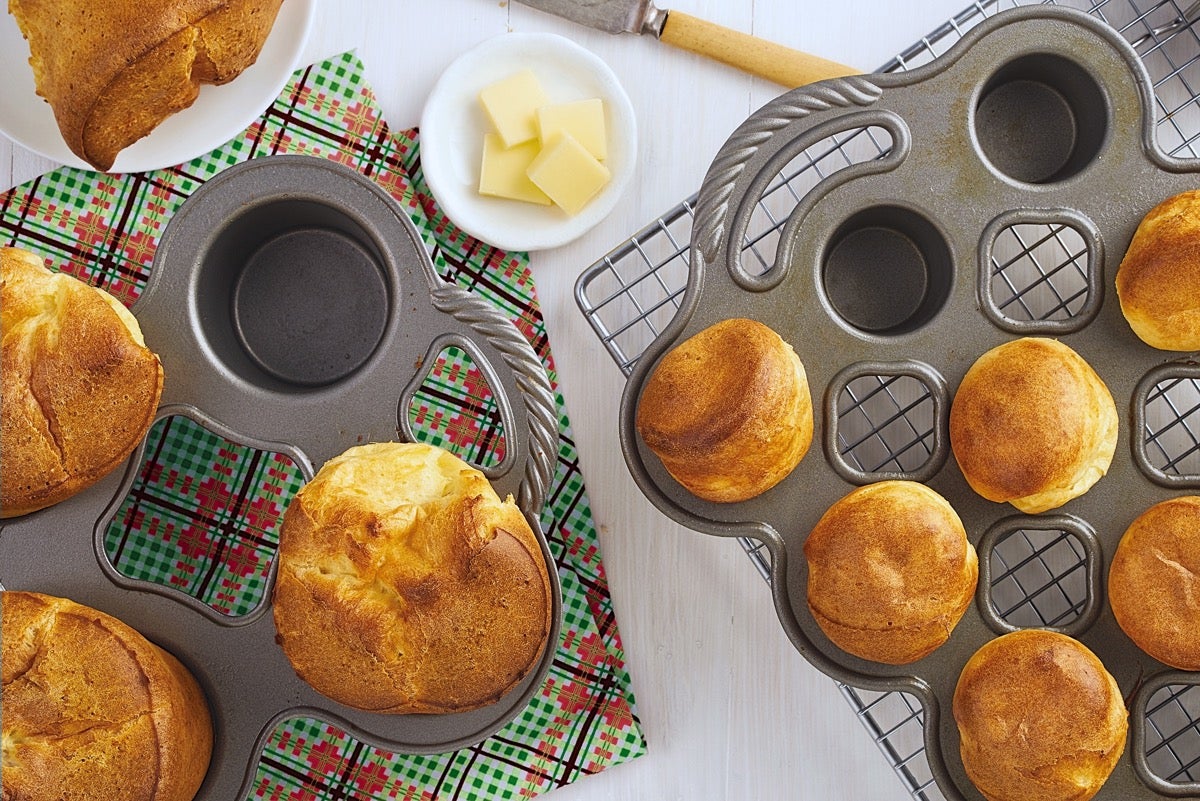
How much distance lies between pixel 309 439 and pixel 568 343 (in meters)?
0.72

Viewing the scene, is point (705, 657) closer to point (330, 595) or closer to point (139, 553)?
point (330, 595)

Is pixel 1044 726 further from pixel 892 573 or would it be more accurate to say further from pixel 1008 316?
pixel 1008 316

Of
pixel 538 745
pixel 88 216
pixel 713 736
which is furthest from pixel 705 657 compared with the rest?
pixel 88 216

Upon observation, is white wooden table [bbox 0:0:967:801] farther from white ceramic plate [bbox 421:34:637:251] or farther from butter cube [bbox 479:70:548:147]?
butter cube [bbox 479:70:548:147]

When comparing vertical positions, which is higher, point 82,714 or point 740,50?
point 740,50

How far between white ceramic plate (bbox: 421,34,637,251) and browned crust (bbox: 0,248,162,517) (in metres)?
0.84

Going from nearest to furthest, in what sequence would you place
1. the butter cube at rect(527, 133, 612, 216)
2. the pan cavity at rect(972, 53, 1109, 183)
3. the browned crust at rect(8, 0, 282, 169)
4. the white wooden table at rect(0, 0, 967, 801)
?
the browned crust at rect(8, 0, 282, 169) < the pan cavity at rect(972, 53, 1109, 183) < the butter cube at rect(527, 133, 612, 216) < the white wooden table at rect(0, 0, 967, 801)

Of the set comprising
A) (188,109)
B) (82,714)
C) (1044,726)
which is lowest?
(1044,726)

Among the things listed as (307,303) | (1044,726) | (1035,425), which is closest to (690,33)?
(307,303)

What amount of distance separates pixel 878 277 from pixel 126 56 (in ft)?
5.70

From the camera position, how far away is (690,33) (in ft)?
8.25

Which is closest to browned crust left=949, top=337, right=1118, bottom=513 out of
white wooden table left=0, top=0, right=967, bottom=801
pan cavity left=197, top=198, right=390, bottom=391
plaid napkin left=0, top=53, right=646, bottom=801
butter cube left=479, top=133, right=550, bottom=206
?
white wooden table left=0, top=0, right=967, bottom=801

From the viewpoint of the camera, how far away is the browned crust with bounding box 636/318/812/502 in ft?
6.27

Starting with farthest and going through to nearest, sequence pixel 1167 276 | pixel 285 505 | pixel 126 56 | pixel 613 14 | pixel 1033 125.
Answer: pixel 613 14 < pixel 285 505 < pixel 1033 125 < pixel 126 56 < pixel 1167 276
